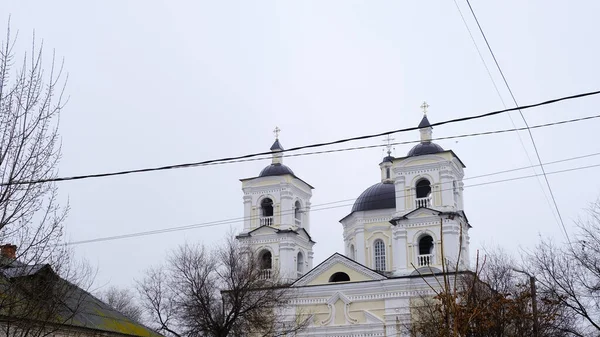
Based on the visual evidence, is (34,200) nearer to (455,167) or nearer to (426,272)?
(426,272)

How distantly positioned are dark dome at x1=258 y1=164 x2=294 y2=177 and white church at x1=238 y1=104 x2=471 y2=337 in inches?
2.7

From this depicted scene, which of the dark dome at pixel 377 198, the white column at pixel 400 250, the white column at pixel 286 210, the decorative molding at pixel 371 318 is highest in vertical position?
the dark dome at pixel 377 198

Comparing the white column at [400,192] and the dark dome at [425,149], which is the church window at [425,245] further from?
the dark dome at [425,149]

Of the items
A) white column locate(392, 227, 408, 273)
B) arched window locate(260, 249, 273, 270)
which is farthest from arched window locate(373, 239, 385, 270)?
arched window locate(260, 249, 273, 270)

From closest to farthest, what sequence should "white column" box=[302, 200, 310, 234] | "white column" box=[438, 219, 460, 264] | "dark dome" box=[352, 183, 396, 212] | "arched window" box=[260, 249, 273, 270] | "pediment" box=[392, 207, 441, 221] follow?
"white column" box=[438, 219, 460, 264] → "pediment" box=[392, 207, 441, 221] → "arched window" box=[260, 249, 273, 270] → "white column" box=[302, 200, 310, 234] → "dark dome" box=[352, 183, 396, 212]

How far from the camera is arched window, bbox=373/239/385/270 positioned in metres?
52.4

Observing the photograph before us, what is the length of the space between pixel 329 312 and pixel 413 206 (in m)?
8.46

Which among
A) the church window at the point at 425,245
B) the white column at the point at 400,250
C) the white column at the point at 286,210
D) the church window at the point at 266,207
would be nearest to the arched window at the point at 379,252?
the church window at the point at 425,245

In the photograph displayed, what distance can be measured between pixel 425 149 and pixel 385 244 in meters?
9.45

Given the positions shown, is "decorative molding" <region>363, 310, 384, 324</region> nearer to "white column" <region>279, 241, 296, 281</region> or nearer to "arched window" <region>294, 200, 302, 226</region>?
"white column" <region>279, 241, 296, 281</region>

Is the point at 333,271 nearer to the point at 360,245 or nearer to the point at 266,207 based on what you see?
the point at 266,207

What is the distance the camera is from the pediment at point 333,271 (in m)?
45.0

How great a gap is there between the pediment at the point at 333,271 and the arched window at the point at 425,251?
3.52m

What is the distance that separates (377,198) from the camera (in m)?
54.0
